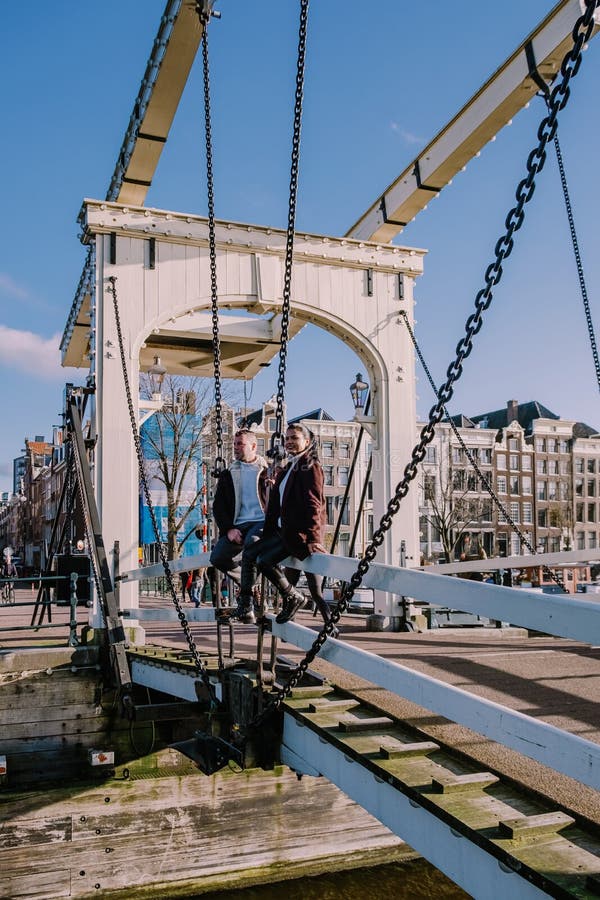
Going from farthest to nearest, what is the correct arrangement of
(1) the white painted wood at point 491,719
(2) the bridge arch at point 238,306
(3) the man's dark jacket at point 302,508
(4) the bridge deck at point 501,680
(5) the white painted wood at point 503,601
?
(2) the bridge arch at point 238,306 < (3) the man's dark jacket at point 302,508 < (4) the bridge deck at point 501,680 < (1) the white painted wood at point 491,719 < (5) the white painted wood at point 503,601

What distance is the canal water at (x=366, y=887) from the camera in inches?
326

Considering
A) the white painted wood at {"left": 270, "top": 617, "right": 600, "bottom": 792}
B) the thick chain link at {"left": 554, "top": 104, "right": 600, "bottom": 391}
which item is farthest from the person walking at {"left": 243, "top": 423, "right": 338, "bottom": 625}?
the thick chain link at {"left": 554, "top": 104, "right": 600, "bottom": 391}

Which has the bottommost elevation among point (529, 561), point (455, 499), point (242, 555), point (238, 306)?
point (529, 561)

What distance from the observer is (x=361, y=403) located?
34.4 feet

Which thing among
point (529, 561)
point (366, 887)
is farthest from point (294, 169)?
point (366, 887)

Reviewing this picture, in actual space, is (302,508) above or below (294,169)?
below

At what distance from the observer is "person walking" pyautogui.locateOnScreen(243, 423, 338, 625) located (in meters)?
4.56

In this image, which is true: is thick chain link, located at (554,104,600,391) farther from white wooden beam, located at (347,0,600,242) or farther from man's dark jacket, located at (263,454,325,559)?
man's dark jacket, located at (263,454,325,559)

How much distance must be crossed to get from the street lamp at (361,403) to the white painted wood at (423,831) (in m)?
6.38

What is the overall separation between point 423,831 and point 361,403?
763 cm

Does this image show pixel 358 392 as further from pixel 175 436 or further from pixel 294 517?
pixel 175 436

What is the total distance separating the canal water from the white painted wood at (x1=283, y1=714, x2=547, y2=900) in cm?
482

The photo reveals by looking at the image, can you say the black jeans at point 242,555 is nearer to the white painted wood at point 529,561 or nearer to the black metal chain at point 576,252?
the white painted wood at point 529,561

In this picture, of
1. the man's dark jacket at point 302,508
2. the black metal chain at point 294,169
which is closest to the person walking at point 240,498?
the man's dark jacket at point 302,508
